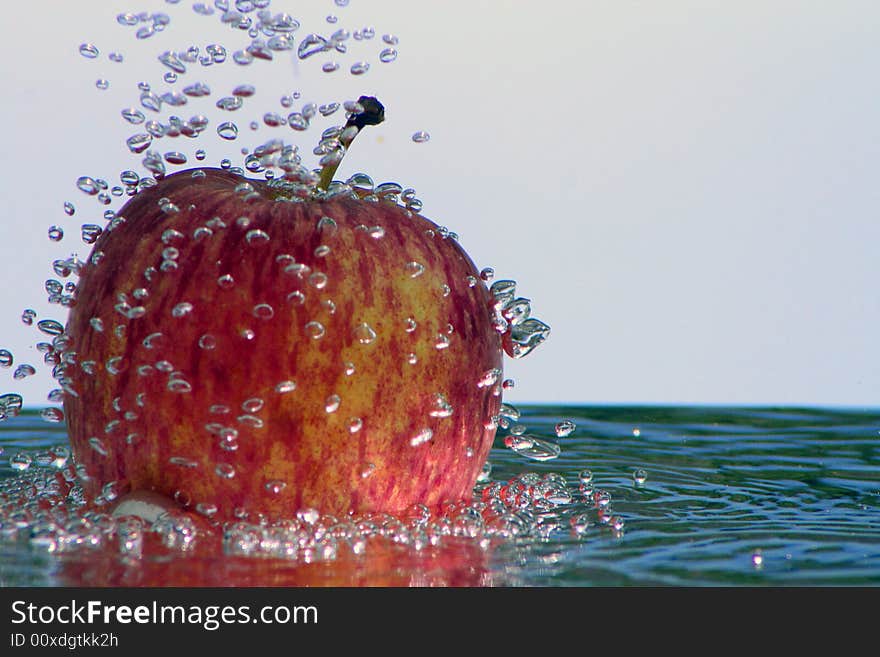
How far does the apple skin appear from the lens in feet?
8.05

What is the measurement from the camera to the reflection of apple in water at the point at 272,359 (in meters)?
2.45

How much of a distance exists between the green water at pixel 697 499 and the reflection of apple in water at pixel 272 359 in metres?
0.31

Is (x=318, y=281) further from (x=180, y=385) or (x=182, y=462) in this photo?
(x=182, y=462)

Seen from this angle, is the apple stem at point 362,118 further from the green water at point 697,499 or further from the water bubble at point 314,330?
the green water at point 697,499

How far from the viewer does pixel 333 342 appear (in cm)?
245

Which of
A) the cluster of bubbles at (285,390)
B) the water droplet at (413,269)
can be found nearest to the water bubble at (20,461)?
the cluster of bubbles at (285,390)

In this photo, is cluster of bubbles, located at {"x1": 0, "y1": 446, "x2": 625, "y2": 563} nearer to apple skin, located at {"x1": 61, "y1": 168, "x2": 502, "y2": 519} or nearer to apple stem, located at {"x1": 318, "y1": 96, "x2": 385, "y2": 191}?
apple skin, located at {"x1": 61, "y1": 168, "x2": 502, "y2": 519}

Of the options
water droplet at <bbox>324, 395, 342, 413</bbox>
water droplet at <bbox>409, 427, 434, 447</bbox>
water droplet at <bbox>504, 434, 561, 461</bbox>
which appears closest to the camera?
water droplet at <bbox>324, 395, 342, 413</bbox>

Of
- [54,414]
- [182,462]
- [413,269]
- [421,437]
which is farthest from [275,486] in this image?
[54,414]

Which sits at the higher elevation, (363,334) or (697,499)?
(363,334)

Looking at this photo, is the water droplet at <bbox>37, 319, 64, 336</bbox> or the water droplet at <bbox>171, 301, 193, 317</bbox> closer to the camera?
the water droplet at <bbox>171, 301, 193, 317</bbox>

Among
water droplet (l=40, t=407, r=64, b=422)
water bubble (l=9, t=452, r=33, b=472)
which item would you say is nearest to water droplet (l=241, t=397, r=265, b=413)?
water droplet (l=40, t=407, r=64, b=422)

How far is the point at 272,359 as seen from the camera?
8.03ft

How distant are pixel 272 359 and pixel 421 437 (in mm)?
359
